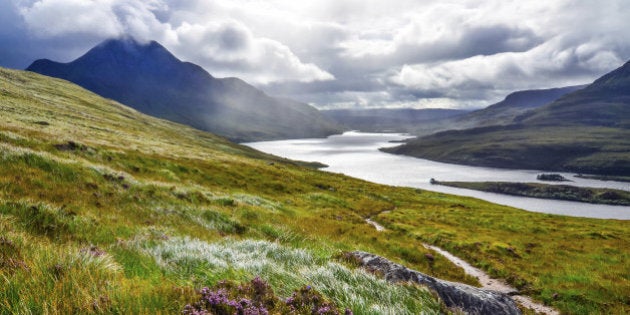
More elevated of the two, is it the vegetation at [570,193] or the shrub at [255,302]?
the shrub at [255,302]

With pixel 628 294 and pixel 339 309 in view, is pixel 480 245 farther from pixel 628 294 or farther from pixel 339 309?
pixel 339 309

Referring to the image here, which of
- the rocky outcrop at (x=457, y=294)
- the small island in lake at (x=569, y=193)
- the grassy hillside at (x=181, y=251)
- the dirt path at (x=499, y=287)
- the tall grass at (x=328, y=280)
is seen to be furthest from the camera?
the small island in lake at (x=569, y=193)

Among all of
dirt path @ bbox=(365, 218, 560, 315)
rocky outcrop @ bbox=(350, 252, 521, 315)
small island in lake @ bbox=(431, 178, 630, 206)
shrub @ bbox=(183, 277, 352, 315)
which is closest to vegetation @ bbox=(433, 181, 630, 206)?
small island in lake @ bbox=(431, 178, 630, 206)

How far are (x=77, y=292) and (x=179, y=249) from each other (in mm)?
4808

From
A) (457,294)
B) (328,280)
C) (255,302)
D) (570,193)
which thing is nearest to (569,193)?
(570,193)

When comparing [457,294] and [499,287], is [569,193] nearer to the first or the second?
[499,287]

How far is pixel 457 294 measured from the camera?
26.1 feet

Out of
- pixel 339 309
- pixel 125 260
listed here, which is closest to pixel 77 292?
pixel 125 260

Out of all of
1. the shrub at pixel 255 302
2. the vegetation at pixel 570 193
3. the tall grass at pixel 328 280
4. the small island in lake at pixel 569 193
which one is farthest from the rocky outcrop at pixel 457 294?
the vegetation at pixel 570 193

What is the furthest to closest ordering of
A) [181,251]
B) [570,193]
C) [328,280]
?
[570,193]
[181,251]
[328,280]

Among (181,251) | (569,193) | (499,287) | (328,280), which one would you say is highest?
(328,280)

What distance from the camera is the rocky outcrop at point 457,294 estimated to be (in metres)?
7.76

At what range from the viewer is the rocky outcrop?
776 cm

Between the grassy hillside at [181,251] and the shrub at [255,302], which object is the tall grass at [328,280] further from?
the shrub at [255,302]
